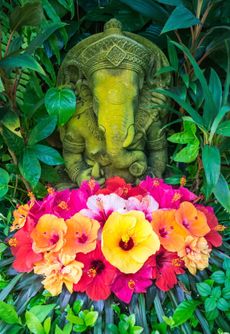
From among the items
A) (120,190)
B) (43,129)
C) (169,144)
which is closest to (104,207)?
(120,190)

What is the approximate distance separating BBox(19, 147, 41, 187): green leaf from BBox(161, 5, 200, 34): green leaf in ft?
1.85

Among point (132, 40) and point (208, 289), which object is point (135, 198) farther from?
point (132, 40)

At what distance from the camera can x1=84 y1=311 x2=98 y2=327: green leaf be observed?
1.04 m

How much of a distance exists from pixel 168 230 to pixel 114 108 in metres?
0.46

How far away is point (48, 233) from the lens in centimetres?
119

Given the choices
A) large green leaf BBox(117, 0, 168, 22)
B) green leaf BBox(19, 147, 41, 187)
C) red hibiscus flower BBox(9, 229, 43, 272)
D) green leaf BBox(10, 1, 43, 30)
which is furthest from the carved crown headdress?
red hibiscus flower BBox(9, 229, 43, 272)

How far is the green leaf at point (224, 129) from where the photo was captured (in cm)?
123

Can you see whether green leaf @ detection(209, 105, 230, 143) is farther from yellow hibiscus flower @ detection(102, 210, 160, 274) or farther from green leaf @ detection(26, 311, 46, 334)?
green leaf @ detection(26, 311, 46, 334)

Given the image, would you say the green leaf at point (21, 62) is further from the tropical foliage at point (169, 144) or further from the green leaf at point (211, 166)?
the green leaf at point (211, 166)

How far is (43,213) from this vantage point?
1285 millimetres

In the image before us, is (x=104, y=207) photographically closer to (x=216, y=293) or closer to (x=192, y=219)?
(x=192, y=219)

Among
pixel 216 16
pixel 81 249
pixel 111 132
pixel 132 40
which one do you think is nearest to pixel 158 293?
pixel 81 249

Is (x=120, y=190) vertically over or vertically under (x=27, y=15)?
under

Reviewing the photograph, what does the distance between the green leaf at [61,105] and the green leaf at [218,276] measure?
63 centimetres
